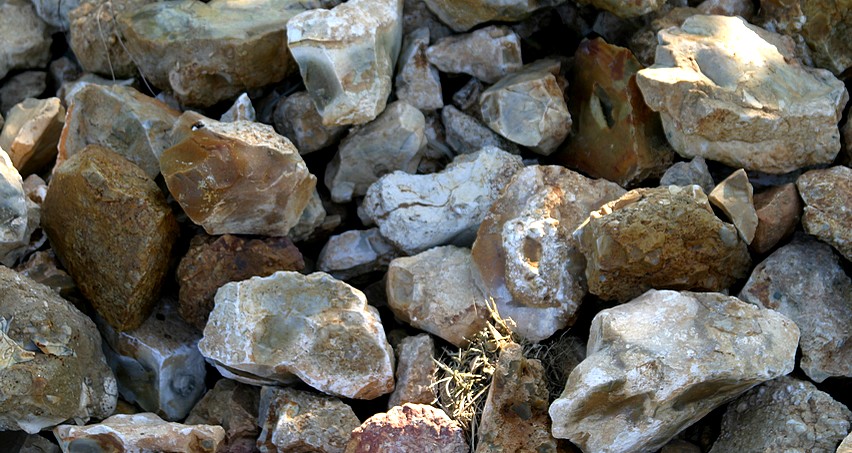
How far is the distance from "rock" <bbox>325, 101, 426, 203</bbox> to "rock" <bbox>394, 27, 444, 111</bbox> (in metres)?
0.08

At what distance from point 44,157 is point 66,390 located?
3.89 feet

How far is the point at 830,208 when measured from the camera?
2771mm

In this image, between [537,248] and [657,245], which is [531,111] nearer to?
[537,248]

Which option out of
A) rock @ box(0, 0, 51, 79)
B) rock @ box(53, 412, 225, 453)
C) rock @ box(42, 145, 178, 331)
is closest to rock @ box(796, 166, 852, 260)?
rock @ box(53, 412, 225, 453)

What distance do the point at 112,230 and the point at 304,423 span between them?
88 cm

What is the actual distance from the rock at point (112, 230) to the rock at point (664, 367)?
139cm

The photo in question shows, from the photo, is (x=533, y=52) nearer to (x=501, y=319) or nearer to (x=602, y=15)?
(x=602, y=15)

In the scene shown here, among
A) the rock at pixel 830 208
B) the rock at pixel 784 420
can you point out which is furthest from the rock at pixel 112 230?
the rock at pixel 830 208

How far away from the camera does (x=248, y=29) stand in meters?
3.41

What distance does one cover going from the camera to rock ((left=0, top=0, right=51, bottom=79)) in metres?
3.90

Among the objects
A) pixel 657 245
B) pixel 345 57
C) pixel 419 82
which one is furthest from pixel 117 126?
pixel 657 245

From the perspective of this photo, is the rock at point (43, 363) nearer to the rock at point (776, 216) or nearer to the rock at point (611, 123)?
the rock at point (611, 123)

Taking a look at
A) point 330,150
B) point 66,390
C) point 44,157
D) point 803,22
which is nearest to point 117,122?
point 44,157

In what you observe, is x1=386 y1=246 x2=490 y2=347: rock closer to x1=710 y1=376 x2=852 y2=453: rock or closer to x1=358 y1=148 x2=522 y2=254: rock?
x1=358 y1=148 x2=522 y2=254: rock
